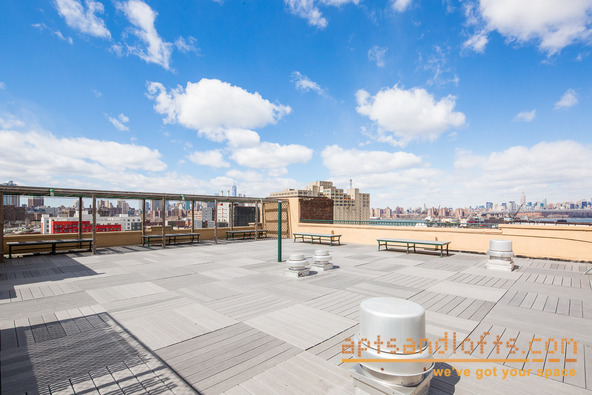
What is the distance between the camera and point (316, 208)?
19.2 m

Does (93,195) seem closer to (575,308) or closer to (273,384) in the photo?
(273,384)

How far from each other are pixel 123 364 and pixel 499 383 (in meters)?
4.18

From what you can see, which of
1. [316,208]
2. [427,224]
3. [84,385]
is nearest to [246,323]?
[84,385]

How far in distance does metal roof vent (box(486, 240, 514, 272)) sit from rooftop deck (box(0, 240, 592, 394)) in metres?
0.40

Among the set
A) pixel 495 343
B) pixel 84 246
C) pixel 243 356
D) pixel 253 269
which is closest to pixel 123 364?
pixel 243 356

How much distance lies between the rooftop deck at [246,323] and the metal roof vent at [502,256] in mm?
402

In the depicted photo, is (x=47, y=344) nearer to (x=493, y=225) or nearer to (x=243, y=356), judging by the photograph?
(x=243, y=356)

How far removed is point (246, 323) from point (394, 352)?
268 centimetres

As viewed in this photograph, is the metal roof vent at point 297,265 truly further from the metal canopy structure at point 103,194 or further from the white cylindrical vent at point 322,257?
the metal canopy structure at point 103,194

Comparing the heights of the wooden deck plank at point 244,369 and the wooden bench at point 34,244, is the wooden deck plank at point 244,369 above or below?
below

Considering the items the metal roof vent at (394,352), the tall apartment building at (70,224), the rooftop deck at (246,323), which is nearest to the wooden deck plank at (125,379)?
the rooftop deck at (246,323)

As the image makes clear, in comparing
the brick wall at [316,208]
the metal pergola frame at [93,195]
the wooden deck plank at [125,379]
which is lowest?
the wooden deck plank at [125,379]

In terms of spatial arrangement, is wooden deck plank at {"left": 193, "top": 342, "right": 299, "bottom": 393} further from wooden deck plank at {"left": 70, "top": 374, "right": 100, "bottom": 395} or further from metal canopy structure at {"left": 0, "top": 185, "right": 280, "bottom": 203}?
metal canopy structure at {"left": 0, "top": 185, "right": 280, "bottom": 203}

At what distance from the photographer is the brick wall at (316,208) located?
61.0 ft
